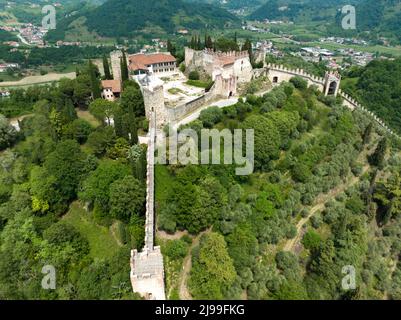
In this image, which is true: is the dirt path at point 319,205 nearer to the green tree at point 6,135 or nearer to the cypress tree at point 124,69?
the cypress tree at point 124,69

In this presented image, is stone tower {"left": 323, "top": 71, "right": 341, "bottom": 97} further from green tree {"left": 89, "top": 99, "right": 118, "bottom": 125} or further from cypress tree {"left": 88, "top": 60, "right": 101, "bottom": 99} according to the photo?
cypress tree {"left": 88, "top": 60, "right": 101, "bottom": 99}

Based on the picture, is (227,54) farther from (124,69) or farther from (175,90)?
(124,69)

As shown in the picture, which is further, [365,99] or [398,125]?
[365,99]

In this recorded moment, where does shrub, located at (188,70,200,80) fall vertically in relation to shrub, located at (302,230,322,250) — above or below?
above

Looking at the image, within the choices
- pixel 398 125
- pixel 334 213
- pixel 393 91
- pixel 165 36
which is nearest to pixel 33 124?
pixel 334 213

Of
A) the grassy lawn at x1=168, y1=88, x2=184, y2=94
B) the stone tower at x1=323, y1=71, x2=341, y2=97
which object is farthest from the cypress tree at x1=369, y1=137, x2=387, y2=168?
the grassy lawn at x1=168, y1=88, x2=184, y2=94

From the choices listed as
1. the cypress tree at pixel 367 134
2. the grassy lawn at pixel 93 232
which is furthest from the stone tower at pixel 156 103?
the cypress tree at pixel 367 134

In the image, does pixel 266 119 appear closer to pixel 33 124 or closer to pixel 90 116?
pixel 90 116
